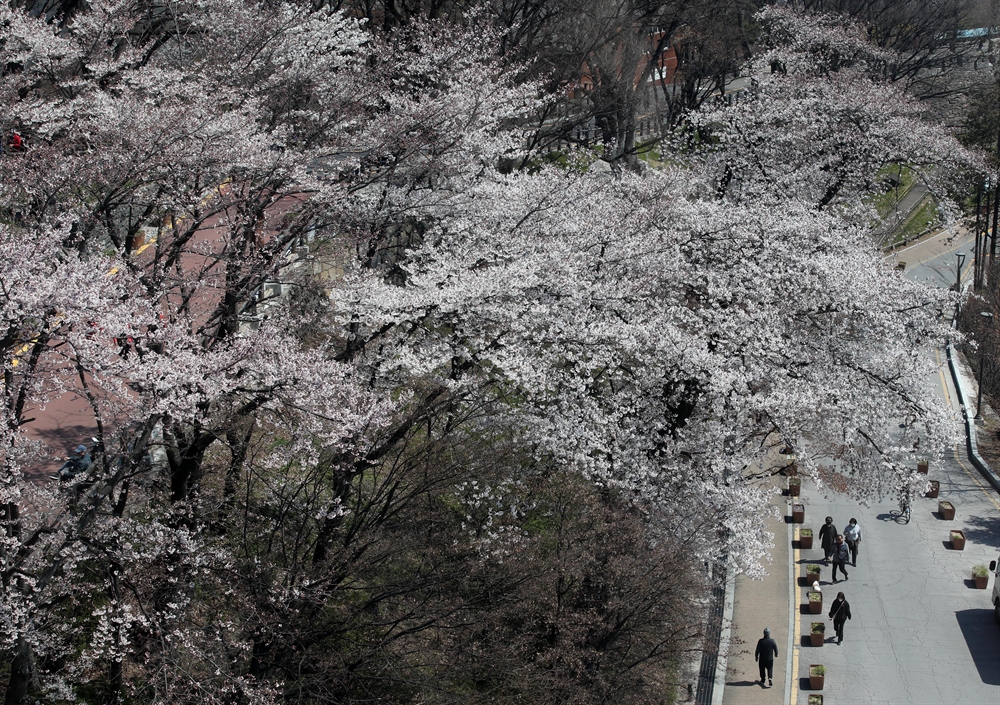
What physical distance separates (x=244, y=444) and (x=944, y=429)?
42.5ft

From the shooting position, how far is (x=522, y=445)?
52.1ft

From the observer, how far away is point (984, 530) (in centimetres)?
2347

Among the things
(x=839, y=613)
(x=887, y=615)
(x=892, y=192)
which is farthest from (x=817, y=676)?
(x=892, y=192)

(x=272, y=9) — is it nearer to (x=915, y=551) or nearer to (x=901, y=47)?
(x=915, y=551)

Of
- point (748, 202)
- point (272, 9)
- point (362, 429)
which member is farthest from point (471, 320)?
point (748, 202)

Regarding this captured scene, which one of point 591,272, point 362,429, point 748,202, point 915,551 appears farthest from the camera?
point 748,202

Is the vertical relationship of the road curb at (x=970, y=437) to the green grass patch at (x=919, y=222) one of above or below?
below

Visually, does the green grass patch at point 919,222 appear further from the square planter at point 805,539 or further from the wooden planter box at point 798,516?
the square planter at point 805,539

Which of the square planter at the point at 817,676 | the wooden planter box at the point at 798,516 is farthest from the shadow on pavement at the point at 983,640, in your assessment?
the wooden planter box at the point at 798,516

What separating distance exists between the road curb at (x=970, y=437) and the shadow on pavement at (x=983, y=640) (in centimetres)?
679

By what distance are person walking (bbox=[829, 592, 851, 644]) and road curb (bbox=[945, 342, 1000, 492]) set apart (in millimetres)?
9436

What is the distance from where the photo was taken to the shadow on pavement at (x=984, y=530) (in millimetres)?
22922

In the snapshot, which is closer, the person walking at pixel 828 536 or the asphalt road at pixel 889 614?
the asphalt road at pixel 889 614

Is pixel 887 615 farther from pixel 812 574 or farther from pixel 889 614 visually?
pixel 812 574
